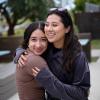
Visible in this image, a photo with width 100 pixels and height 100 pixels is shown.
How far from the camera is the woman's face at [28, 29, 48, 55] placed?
3.07 meters

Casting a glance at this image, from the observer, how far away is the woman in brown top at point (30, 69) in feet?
9.68

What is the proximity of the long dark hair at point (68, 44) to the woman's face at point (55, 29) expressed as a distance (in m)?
0.03

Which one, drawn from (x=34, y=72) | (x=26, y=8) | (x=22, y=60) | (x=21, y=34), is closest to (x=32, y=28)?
(x=22, y=60)

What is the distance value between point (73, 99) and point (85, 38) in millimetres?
14456

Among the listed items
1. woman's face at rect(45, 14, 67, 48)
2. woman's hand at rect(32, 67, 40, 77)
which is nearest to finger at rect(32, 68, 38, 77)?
woman's hand at rect(32, 67, 40, 77)

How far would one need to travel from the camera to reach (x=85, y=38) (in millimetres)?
17188

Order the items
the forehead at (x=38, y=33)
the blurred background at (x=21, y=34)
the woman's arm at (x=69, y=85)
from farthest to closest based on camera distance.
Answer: the blurred background at (x=21, y=34), the forehead at (x=38, y=33), the woman's arm at (x=69, y=85)

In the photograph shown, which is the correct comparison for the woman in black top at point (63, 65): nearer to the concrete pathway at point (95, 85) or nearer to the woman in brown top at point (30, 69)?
the woman in brown top at point (30, 69)

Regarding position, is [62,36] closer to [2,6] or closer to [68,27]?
[68,27]

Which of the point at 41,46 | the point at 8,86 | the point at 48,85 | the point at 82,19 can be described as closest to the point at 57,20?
the point at 41,46

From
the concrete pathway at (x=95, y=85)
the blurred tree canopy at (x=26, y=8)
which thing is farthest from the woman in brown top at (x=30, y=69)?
the blurred tree canopy at (x=26, y=8)

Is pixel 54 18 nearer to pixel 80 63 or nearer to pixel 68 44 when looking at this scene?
pixel 68 44

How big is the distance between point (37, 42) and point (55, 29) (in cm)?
23

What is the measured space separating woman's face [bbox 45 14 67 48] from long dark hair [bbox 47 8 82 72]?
0.03 meters
